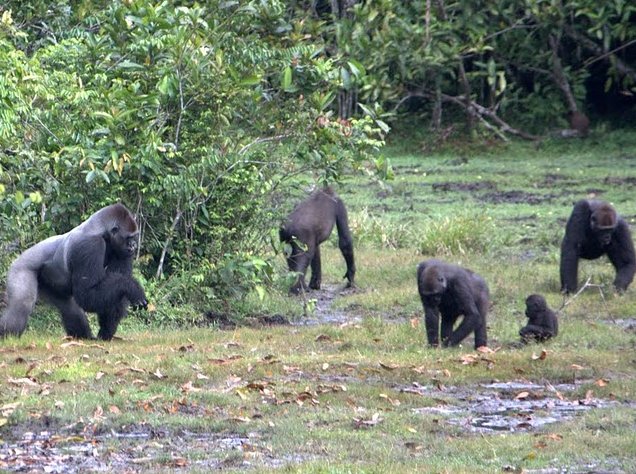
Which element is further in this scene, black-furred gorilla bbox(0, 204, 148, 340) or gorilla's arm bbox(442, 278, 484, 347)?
gorilla's arm bbox(442, 278, 484, 347)

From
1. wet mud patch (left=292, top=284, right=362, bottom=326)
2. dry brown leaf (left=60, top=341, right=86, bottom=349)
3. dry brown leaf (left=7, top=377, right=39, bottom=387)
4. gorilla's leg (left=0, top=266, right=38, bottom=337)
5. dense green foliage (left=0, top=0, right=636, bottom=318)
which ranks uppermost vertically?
dense green foliage (left=0, top=0, right=636, bottom=318)

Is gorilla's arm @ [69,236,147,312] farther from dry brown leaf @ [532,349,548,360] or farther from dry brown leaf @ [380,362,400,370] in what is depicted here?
dry brown leaf @ [532,349,548,360]

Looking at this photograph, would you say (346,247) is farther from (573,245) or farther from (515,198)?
(515,198)

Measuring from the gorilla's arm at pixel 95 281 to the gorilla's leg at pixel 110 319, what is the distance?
14cm

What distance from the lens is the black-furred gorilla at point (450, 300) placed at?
12.4m

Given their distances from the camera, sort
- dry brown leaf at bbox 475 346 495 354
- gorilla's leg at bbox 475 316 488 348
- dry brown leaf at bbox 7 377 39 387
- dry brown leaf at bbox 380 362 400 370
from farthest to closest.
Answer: gorilla's leg at bbox 475 316 488 348, dry brown leaf at bbox 475 346 495 354, dry brown leaf at bbox 380 362 400 370, dry brown leaf at bbox 7 377 39 387

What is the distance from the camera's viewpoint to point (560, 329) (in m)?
13.6

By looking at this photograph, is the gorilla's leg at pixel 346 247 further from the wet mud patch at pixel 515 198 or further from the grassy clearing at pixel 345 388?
the wet mud patch at pixel 515 198

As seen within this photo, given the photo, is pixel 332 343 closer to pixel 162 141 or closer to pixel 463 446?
pixel 162 141

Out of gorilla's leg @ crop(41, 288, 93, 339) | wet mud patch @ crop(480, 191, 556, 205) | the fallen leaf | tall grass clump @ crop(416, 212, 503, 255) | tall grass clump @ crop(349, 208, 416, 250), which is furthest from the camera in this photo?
wet mud patch @ crop(480, 191, 556, 205)

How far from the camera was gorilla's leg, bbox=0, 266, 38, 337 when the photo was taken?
12.5 metres

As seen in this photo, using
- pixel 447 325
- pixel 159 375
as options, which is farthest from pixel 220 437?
pixel 447 325

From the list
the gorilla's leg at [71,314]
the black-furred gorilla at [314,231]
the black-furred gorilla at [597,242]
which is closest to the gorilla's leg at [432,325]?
the gorilla's leg at [71,314]

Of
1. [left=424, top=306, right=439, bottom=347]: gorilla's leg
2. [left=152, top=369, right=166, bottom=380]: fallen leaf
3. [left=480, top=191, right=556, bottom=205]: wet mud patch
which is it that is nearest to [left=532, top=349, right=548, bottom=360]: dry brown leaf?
[left=424, top=306, right=439, bottom=347]: gorilla's leg
